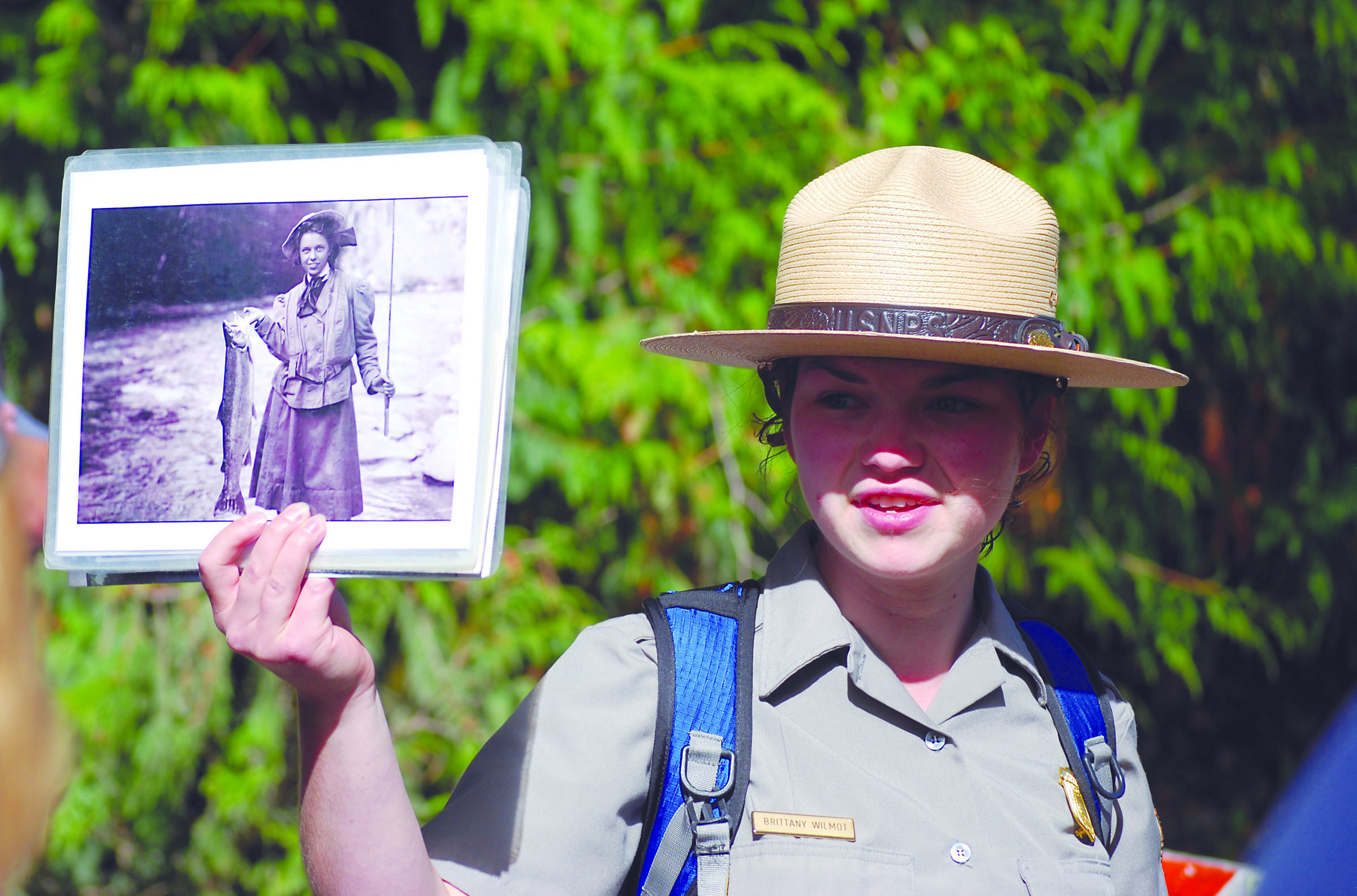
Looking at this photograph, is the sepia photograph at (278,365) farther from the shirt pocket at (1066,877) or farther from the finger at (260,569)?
the shirt pocket at (1066,877)

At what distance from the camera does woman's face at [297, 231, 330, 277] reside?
4.02 feet

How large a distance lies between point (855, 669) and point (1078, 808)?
1.17 feet

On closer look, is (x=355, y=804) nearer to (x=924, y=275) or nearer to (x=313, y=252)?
(x=313, y=252)

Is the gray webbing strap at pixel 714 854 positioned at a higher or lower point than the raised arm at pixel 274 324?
lower

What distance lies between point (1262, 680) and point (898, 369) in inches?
180

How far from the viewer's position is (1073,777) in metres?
1.56

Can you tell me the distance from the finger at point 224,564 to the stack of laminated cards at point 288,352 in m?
0.05

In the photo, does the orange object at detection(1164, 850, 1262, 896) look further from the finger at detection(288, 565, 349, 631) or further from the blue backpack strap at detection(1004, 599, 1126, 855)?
the finger at detection(288, 565, 349, 631)

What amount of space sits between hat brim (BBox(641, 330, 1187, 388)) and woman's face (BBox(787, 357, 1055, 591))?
35 mm

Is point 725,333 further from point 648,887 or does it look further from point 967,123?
point 967,123

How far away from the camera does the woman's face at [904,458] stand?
147 centimetres

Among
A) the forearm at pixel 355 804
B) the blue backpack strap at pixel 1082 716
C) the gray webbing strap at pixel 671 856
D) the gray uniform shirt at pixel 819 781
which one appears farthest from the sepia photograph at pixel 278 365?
the blue backpack strap at pixel 1082 716

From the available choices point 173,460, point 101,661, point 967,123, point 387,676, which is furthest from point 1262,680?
point 173,460

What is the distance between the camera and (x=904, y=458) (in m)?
1.47
